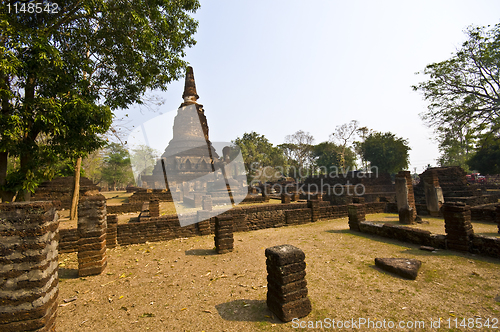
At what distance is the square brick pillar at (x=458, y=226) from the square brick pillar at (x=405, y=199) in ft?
11.4

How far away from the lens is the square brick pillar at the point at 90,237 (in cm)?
449

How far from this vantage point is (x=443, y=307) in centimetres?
296

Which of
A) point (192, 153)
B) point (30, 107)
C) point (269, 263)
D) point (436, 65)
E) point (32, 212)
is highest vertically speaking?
point (436, 65)

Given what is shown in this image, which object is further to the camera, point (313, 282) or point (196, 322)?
point (313, 282)

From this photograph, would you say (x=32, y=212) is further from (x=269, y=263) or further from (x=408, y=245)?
(x=408, y=245)

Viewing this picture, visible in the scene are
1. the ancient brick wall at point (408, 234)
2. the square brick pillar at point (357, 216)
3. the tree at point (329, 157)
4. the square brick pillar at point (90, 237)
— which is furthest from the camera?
the tree at point (329, 157)

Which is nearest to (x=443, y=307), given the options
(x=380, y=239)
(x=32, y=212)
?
(x=380, y=239)

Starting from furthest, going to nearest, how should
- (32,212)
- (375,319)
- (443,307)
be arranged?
(443,307) < (375,319) < (32,212)

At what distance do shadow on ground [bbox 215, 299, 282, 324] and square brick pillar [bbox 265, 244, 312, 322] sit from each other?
102 mm

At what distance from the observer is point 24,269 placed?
87.4 inches

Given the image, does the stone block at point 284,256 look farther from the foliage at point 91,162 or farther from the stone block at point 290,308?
the foliage at point 91,162

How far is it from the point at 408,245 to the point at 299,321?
4.59 metres

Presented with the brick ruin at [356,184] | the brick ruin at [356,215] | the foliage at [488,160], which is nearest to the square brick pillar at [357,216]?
the brick ruin at [356,215]

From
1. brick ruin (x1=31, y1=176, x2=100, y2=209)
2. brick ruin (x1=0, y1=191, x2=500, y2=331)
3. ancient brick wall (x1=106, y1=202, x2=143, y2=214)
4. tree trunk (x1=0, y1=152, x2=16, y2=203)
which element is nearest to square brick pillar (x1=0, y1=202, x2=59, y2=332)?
brick ruin (x1=0, y1=191, x2=500, y2=331)
